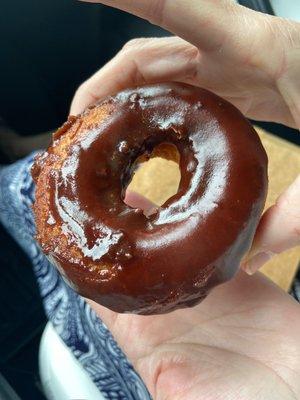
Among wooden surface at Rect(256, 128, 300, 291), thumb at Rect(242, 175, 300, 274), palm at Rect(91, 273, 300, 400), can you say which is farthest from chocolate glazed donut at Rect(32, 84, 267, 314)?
wooden surface at Rect(256, 128, 300, 291)

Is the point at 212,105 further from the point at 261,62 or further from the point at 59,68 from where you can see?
the point at 59,68

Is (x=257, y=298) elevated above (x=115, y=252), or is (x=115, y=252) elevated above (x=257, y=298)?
(x=115, y=252)

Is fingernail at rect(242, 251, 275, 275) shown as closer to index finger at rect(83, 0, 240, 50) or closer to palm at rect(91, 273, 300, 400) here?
palm at rect(91, 273, 300, 400)

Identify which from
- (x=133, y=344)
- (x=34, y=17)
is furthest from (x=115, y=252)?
(x=34, y=17)

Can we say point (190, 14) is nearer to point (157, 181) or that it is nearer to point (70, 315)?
point (157, 181)

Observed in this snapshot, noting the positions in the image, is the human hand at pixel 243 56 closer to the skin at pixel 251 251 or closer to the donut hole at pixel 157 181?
the skin at pixel 251 251
